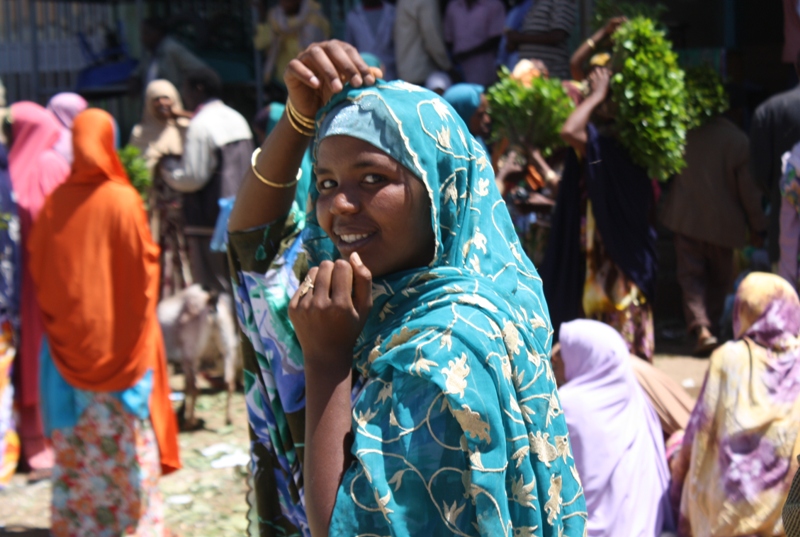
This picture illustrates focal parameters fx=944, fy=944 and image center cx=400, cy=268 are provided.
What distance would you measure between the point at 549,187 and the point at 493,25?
11.1ft

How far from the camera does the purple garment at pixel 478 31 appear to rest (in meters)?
9.22

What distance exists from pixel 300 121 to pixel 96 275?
321cm

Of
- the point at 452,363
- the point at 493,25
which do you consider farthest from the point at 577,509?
the point at 493,25

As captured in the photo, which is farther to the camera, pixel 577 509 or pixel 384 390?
pixel 577 509

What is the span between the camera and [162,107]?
25.7 feet

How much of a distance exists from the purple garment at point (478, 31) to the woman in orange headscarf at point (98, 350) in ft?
16.3

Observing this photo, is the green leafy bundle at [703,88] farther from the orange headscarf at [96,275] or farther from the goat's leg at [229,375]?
the orange headscarf at [96,275]

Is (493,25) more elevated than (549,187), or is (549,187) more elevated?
(493,25)

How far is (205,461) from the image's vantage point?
620 centimetres

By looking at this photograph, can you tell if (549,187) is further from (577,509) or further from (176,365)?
(577,509)

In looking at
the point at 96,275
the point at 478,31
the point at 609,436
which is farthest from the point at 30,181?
the point at 478,31

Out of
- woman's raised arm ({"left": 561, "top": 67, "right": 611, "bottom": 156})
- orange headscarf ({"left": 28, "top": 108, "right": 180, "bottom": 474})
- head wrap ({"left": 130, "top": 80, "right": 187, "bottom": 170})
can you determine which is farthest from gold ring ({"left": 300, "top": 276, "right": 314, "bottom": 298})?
head wrap ({"left": 130, "top": 80, "right": 187, "bottom": 170})

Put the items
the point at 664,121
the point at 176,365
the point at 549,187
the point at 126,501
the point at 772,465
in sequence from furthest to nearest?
the point at 176,365
the point at 549,187
the point at 664,121
the point at 126,501
the point at 772,465

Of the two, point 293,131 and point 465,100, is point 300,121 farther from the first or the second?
point 465,100
